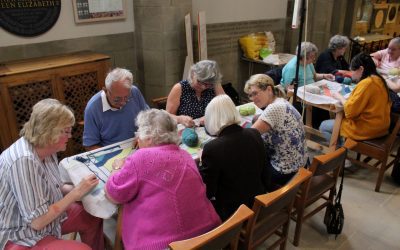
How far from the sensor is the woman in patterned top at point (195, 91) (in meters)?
2.55

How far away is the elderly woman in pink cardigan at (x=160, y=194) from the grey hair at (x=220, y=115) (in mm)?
314

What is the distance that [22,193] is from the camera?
4.67 ft

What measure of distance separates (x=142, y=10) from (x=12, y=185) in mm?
2888

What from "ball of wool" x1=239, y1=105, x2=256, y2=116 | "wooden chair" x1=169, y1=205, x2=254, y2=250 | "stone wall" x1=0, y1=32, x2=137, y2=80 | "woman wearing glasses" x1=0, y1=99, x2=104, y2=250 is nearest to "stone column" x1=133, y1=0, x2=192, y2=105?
"stone wall" x1=0, y1=32, x2=137, y2=80

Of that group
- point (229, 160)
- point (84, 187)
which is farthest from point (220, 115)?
point (84, 187)

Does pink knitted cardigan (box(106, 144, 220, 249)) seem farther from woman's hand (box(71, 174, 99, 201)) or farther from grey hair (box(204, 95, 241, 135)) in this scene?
grey hair (box(204, 95, 241, 135))

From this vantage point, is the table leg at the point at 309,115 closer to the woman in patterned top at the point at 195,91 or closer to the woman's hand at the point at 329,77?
the woman's hand at the point at 329,77

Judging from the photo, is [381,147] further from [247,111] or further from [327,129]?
[247,111]

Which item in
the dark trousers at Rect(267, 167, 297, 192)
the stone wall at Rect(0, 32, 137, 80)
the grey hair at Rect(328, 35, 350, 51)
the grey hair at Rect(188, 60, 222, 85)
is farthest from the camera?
the grey hair at Rect(328, 35, 350, 51)

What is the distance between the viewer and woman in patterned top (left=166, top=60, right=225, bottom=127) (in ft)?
8.37

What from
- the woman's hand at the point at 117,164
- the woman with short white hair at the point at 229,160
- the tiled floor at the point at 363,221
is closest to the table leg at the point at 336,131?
the tiled floor at the point at 363,221

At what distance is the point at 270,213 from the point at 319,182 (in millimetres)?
680

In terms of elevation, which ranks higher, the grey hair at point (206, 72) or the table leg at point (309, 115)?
the grey hair at point (206, 72)

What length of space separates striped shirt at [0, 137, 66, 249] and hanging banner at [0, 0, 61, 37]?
6.68ft
